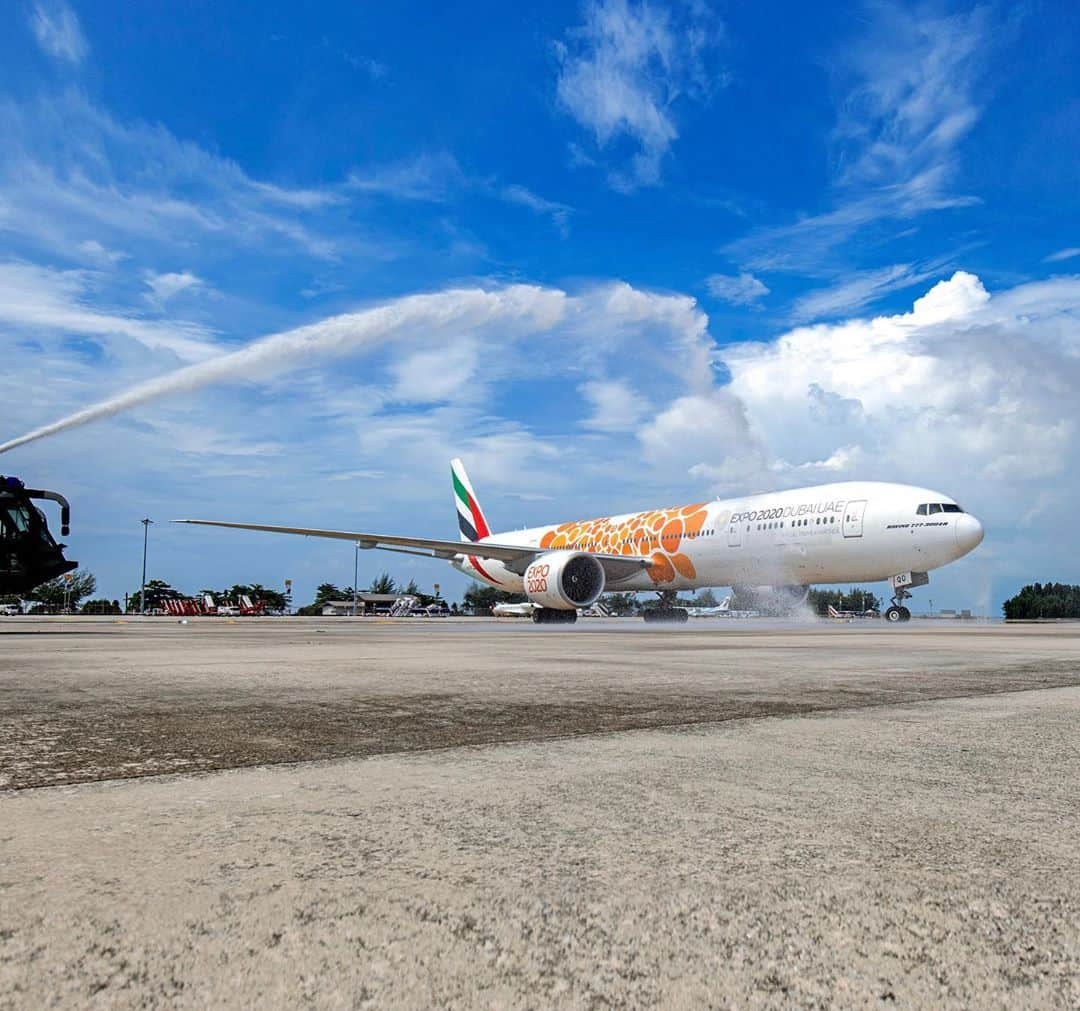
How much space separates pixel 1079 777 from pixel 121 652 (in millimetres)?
8146

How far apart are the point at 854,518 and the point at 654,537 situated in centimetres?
684

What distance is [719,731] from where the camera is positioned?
3.23 m

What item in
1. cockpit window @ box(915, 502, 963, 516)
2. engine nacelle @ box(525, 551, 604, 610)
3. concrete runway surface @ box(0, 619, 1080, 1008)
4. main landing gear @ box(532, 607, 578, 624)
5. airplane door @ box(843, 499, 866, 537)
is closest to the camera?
concrete runway surface @ box(0, 619, 1080, 1008)

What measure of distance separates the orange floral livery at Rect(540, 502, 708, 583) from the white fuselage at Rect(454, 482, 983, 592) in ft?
0.11

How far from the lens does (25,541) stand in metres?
15.5

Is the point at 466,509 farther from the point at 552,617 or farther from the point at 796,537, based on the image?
the point at 796,537

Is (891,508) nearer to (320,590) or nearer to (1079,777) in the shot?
(1079,777)

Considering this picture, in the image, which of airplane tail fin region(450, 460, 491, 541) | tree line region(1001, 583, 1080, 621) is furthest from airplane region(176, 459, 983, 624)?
tree line region(1001, 583, 1080, 621)

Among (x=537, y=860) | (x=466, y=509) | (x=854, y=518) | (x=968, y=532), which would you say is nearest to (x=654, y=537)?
(x=854, y=518)

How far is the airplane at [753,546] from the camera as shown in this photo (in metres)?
21.2

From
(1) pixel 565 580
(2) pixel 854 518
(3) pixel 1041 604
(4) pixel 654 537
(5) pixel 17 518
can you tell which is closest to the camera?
(5) pixel 17 518

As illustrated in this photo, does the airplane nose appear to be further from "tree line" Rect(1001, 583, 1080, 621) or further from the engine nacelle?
"tree line" Rect(1001, 583, 1080, 621)

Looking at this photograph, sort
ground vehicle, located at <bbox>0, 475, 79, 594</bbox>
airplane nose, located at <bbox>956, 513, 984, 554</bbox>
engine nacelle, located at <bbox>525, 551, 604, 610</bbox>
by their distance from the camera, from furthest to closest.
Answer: engine nacelle, located at <bbox>525, 551, 604, 610</bbox> → airplane nose, located at <bbox>956, 513, 984, 554</bbox> → ground vehicle, located at <bbox>0, 475, 79, 594</bbox>

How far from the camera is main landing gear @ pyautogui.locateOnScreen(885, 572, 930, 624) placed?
72.2 feet
